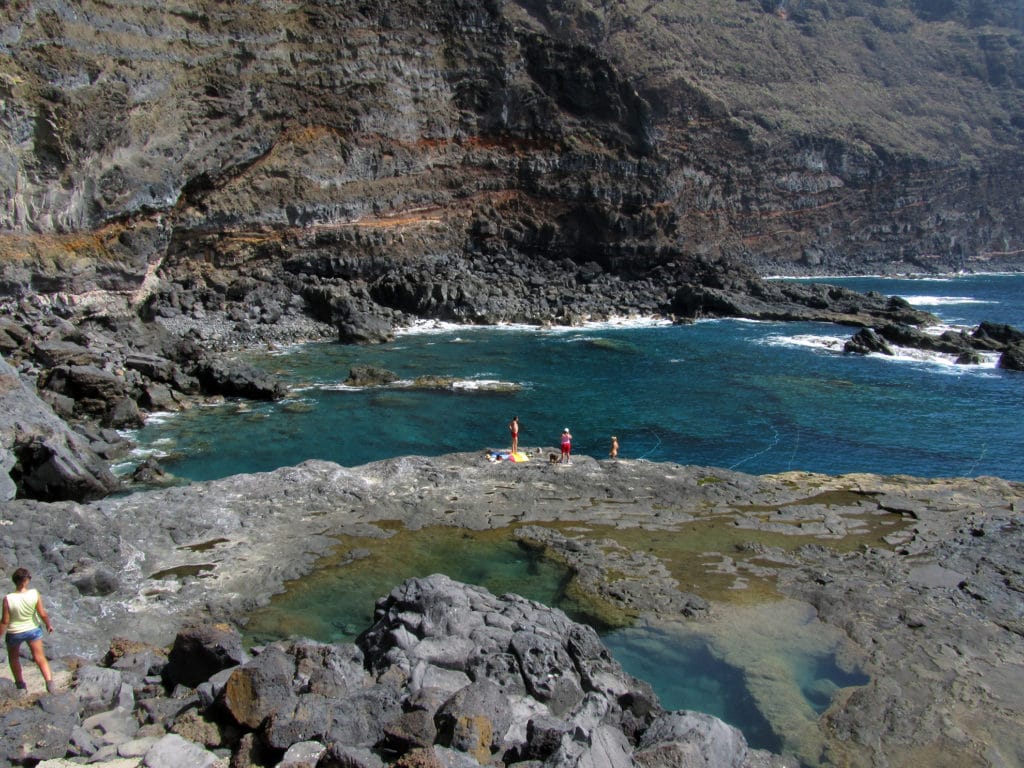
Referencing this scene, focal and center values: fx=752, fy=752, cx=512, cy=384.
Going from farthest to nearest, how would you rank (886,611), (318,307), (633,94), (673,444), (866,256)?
(866,256) < (633,94) < (318,307) < (673,444) < (886,611)

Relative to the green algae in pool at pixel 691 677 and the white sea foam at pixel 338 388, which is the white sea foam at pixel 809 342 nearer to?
the white sea foam at pixel 338 388

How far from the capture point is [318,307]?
2042 inches

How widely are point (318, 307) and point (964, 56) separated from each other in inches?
5913

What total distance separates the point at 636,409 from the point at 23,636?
1012 inches

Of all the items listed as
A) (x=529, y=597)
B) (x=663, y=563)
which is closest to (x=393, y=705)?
(x=529, y=597)

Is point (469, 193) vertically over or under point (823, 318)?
over

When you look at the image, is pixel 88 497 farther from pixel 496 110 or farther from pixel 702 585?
pixel 496 110

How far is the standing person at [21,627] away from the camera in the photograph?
9.16 meters

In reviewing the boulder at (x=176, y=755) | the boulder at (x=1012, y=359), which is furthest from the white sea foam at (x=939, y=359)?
the boulder at (x=176, y=755)

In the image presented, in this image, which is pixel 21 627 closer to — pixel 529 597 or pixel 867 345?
pixel 529 597

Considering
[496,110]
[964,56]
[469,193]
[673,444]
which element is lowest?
[673,444]

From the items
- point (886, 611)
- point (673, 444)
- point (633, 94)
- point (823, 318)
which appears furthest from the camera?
point (633, 94)

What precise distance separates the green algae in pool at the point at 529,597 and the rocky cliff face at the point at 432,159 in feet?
107

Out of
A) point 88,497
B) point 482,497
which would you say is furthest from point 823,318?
point 88,497
